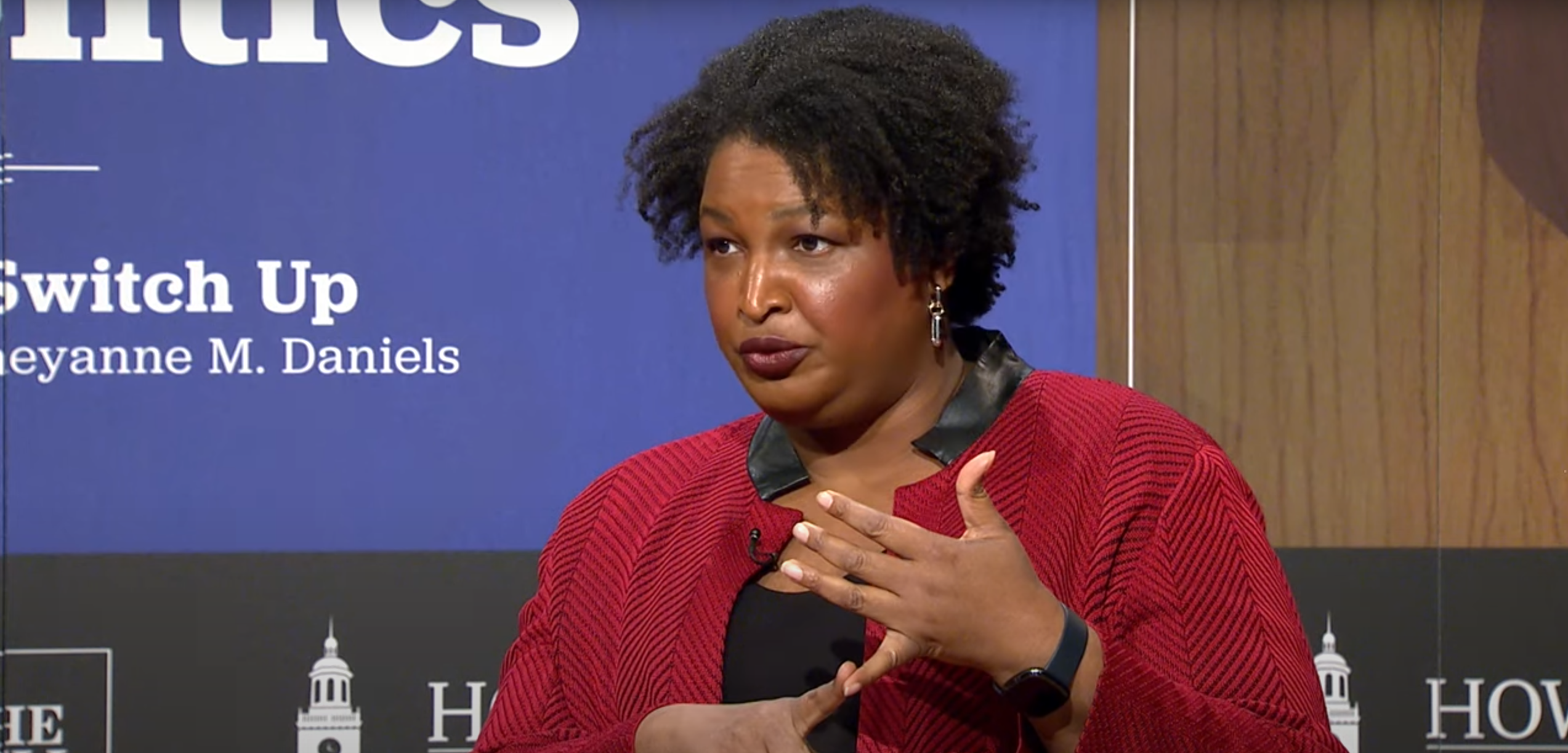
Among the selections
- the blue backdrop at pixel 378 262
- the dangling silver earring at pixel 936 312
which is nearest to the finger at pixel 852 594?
the dangling silver earring at pixel 936 312

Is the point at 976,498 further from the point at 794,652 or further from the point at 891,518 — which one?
the point at 794,652

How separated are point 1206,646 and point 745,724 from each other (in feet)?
1.31

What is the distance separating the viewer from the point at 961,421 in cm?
149

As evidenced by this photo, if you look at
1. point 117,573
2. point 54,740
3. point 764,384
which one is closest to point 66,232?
point 117,573

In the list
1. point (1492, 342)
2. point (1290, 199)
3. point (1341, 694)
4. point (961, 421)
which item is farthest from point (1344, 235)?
point (961, 421)

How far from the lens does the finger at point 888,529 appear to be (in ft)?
3.91

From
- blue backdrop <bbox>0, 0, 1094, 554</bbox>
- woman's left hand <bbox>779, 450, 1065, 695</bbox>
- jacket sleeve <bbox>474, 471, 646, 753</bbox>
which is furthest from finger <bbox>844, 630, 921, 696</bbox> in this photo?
blue backdrop <bbox>0, 0, 1094, 554</bbox>

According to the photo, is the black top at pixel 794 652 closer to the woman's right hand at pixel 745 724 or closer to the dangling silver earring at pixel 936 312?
the woman's right hand at pixel 745 724

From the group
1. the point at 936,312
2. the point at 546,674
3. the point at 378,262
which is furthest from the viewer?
the point at 378,262

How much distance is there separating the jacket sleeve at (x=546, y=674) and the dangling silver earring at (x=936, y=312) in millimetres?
403

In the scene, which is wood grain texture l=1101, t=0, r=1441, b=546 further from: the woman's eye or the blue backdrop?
the woman's eye

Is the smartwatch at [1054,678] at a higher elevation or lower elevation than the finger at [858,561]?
lower

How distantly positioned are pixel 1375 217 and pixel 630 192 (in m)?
1.35

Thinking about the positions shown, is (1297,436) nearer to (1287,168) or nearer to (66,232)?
(1287,168)
